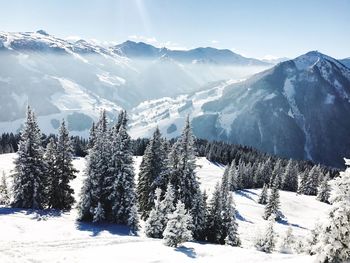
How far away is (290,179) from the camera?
141m

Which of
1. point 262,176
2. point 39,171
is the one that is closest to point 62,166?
point 39,171

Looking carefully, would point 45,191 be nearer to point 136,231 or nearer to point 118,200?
point 118,200

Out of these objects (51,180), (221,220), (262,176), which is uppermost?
(51,180)

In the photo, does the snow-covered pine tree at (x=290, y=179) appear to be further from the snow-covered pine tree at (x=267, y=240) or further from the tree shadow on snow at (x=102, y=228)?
the tree shadow on snow at (x=102, y=228)

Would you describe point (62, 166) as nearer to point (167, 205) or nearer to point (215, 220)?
point (167, 205)

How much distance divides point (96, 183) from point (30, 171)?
940 cm

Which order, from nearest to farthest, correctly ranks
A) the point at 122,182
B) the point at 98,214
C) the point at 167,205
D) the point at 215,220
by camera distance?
the point at 167,205
the point at 98,214
the point at 122,182
the point at 215,220

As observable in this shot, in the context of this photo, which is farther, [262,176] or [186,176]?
[262,176]

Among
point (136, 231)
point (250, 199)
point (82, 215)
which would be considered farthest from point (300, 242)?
point (250, 199)

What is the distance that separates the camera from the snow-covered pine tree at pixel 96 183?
44812 mm

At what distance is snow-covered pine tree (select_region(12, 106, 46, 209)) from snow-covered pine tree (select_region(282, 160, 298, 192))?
106416 millimetres

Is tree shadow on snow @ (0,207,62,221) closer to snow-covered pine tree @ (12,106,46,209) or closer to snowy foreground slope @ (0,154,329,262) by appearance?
snowy foreground slope @ (0,154,329,262)

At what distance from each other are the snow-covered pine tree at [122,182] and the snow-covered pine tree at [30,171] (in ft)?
30.6

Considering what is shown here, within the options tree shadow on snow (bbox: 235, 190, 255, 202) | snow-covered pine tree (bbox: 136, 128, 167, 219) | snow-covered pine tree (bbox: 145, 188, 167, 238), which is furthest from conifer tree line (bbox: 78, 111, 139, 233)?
tree shadow on snow (bbox: 235, 190, 255, 202)
